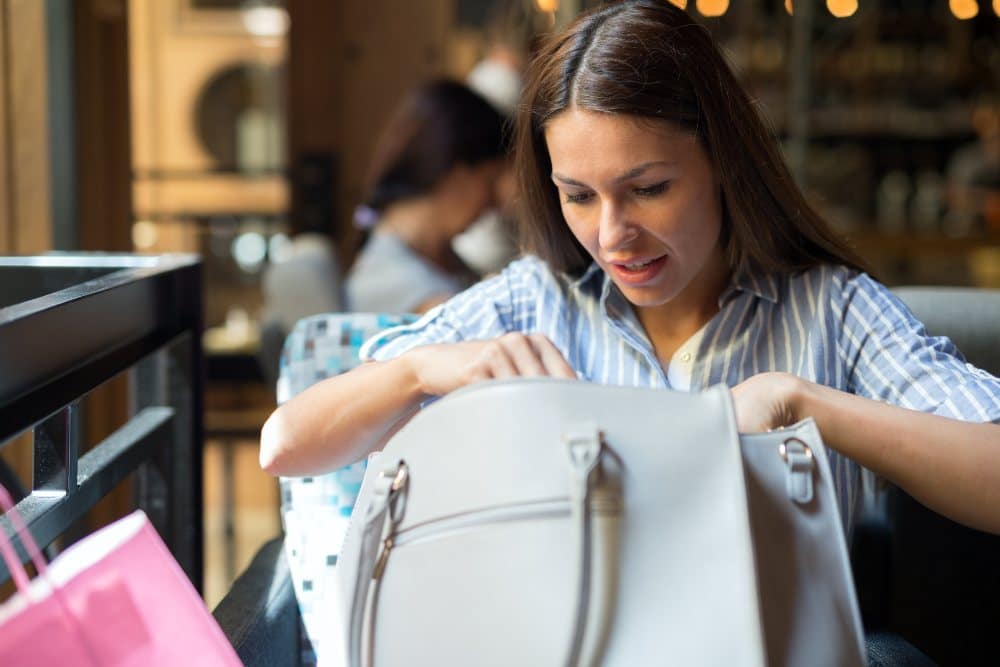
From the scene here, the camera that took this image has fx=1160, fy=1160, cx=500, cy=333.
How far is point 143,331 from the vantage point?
1.18 meters

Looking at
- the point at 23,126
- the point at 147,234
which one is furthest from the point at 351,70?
the point at 23,126

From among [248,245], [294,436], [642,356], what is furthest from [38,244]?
[248,245]

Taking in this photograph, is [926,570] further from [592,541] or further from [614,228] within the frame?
[592,541]

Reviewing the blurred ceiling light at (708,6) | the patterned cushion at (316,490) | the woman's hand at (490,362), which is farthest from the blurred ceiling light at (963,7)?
the woman's hand at (490,362)

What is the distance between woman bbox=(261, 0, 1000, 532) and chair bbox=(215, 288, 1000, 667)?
0.20m

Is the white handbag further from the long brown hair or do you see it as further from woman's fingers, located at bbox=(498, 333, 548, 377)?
the long brown hair

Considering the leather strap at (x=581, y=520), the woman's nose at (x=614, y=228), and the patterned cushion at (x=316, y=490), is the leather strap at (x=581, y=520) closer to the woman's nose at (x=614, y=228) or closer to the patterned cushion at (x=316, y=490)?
the woman's nose at (x=614, y=228)

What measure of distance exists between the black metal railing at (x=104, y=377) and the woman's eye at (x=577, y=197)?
43 cm

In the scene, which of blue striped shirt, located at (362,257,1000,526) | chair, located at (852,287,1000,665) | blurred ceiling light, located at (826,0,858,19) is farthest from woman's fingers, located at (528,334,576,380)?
blurred ceiling light, located at (826,0,858,19)

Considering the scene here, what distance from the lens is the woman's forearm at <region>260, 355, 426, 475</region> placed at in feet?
3.28

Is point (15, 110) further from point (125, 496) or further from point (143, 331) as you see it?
point (143, 331)

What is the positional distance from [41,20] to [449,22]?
2.71 metres

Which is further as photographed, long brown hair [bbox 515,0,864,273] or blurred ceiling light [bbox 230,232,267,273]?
blurred ceiling light [bbox 230,232,267,273]

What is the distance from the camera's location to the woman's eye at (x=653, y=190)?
104 cm
